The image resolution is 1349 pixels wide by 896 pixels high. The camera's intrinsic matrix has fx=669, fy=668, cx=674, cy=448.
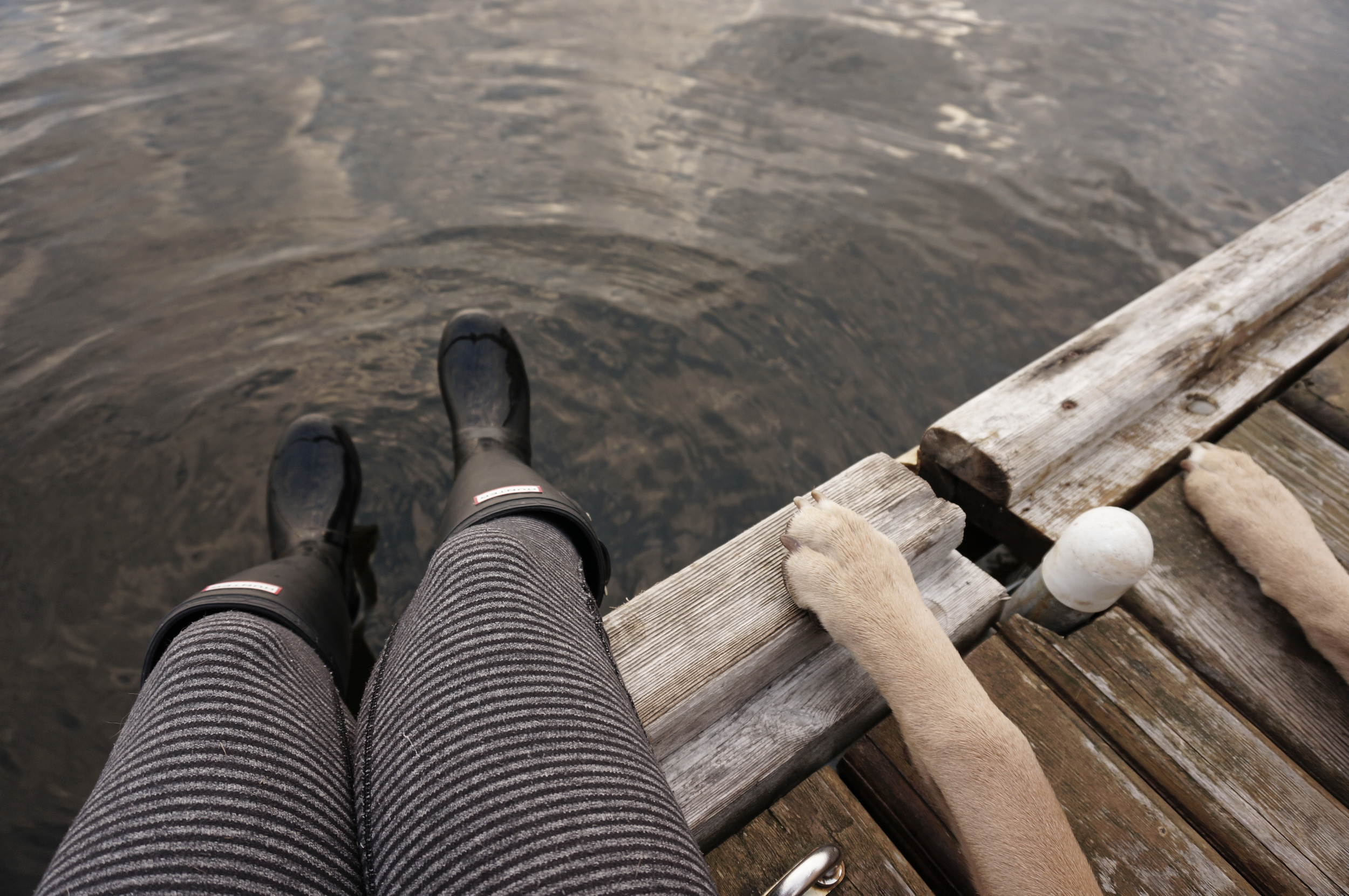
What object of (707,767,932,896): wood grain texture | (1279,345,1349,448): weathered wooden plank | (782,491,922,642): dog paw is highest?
(782,491,922,642): dog paw

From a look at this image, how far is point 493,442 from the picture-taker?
8.23 feet

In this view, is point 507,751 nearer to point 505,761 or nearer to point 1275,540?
point 505,761

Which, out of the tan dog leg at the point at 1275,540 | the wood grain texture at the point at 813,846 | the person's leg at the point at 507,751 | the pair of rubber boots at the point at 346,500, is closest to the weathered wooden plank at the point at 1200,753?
the tan dog leg at the point at 1275,540

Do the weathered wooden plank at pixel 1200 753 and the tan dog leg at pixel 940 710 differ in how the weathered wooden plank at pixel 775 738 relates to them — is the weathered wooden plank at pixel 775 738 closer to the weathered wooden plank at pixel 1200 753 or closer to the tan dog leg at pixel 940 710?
the tan dog leg at pixel 940 710

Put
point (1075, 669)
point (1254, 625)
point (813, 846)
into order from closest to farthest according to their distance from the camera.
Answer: point (813, 846), point (1075, 669), point (1254, 625)

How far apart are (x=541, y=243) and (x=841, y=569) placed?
10.5ft

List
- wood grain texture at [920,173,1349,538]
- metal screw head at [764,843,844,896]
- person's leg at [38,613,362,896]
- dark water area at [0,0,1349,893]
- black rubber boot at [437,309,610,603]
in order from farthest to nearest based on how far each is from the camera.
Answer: dark water area at [0,0,1349,893]
wood grain texture at [920,173,1349,538]
black rubber boot at [437,309,610,603]
metal screw head at [764,843,844,896]
person's leg at [38,613,362,896]

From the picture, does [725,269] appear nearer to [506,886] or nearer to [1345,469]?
[1345,469]

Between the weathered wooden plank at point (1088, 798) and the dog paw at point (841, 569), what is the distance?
0.29m

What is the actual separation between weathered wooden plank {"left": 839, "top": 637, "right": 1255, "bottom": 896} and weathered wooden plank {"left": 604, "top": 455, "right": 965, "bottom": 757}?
0.82 feet

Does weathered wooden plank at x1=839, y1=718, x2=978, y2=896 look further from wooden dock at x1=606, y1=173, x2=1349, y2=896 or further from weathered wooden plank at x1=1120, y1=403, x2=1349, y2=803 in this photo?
weathered wooden plank at x1=1120, y1=403, x2=1349, y2=803

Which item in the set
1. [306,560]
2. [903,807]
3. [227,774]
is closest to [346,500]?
[306,560]

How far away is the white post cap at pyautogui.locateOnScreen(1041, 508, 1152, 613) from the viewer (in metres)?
1.30

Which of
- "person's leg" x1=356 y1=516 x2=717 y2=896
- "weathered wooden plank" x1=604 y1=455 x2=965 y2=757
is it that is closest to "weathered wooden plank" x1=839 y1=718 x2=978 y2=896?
"weathered wooden plank" x1=604 y1=455 x2=965 y2=757
